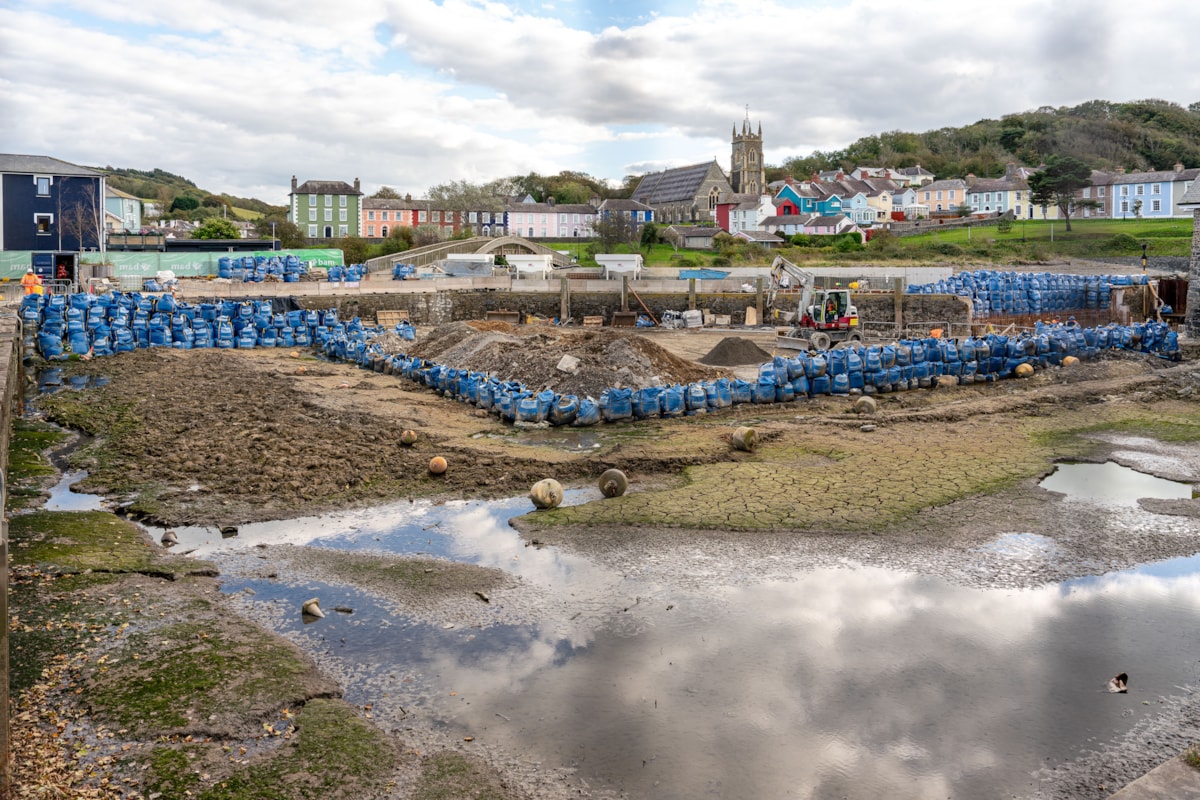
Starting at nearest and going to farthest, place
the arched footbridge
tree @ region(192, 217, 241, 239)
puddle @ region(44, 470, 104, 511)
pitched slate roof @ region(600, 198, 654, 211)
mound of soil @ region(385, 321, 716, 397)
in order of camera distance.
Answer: puddle @ region(44, 470, 104, 511), mound of soil @ region(385, 321, 716, 397), the arched footbridge, tree @ region(192, 217, 241, 239), pitched slate roof @ region(600, 198, 654, 211)

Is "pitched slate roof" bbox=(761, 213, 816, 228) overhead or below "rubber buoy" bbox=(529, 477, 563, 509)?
overhead

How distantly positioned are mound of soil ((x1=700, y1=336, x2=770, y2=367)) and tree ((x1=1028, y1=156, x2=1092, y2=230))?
56285mm

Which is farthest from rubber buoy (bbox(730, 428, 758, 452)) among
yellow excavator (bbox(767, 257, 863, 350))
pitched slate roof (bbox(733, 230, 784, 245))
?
pitched slate roof (bbox(733, 230, 784, 245))

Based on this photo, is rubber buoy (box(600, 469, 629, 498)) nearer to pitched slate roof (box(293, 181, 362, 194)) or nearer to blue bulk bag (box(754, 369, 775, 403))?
blue bulk bag (box(754, 369, 775, 403))

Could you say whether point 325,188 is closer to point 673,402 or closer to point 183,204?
point 183,204

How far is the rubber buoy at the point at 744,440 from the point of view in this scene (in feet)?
57.3

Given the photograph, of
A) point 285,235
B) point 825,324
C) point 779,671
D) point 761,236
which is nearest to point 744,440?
point 779,671

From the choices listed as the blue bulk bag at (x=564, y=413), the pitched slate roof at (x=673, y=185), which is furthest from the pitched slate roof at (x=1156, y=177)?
the blue bulk bag at (x=564, y=413)

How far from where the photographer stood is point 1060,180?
75.2 m

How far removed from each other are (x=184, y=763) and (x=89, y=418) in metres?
15.9

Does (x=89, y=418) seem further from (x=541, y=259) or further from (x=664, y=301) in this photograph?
(x=541, y=259)

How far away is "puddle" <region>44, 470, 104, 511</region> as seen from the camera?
13.6 m

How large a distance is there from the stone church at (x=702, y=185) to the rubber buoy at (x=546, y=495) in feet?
296

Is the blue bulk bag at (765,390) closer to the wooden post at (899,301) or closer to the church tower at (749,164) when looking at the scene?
the wooden post at (899,301)
